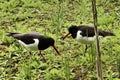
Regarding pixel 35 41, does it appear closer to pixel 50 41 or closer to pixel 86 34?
pixel 50 41

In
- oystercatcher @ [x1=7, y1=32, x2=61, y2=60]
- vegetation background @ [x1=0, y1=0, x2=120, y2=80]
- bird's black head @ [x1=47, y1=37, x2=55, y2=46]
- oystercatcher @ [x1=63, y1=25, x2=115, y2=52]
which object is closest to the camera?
vegetation background @ [x1=0, y1=0, x2=120, y2=80]

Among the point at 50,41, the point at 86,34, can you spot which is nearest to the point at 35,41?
the point at 50,41

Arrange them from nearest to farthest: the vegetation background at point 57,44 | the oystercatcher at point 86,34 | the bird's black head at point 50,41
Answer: the vegetation background at point 57,44
the oystercatcher at point 86,34
the bird's black head at point 50,41

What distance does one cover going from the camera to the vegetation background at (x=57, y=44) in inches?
232

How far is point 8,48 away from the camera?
23.9ft

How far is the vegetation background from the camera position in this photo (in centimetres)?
590

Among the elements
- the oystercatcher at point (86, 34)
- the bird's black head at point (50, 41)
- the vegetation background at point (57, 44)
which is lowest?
the vegetation background at point (57, 44)

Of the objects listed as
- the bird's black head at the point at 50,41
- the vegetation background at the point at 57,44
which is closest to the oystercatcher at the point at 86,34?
the vegetation background at the point at 57,44

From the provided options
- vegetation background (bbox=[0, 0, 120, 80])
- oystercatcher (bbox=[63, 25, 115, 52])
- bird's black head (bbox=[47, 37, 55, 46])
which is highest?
oystercatcher (bbox=[63, 25, 115, 52])

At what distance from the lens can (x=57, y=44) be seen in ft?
24.7

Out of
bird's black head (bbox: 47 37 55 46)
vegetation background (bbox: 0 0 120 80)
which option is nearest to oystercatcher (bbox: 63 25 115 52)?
vegetation background (bbox: 0 0 120 80)

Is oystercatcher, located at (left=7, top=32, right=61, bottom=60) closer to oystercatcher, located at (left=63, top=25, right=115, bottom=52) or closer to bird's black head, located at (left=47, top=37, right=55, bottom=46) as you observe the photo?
bird's black head, located at (left=47, top=37, right=55, bottom=46)

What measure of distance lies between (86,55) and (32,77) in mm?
1218

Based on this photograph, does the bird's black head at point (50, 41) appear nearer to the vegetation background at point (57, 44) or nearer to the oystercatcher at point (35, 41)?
the oystercatcher at point (35, 41)
